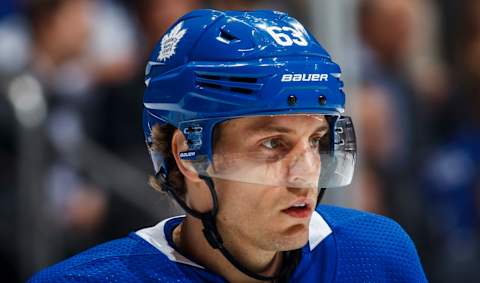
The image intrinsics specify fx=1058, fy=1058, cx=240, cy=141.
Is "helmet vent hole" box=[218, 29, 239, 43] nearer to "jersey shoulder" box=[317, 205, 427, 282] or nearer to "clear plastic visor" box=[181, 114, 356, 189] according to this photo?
"clear plastic visor" box=[181, 114, 356, 189]

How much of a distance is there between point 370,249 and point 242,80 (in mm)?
571

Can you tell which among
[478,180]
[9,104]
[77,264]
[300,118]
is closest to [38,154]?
[9,104]

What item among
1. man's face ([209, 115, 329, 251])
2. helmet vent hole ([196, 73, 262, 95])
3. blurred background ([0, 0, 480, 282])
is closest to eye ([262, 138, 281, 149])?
man's face ([209, 115, 329, 251])

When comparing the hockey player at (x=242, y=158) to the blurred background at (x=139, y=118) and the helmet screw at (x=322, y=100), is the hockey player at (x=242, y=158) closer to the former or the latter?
the helmet screw at (x=322, y=100)

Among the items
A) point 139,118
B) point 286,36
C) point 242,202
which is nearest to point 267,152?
point 242,202

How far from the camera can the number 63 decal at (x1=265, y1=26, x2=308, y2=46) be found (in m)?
2.26

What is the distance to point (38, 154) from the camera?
3789mm

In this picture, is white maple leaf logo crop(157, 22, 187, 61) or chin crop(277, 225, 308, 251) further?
white maple leaf logo crop(157, 22, 187, 61)

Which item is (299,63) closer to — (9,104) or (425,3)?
(9,104)

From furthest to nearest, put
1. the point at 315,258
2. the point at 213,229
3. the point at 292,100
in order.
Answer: the point at 315,258 → the point at 213,229 → the point at 292,100

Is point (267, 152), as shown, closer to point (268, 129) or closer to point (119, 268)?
point (268, 129)

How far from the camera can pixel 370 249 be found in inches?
98.8

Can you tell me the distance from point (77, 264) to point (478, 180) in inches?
123

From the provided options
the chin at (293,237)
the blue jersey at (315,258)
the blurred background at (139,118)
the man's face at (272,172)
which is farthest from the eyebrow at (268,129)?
the blurred background at (139,118)
